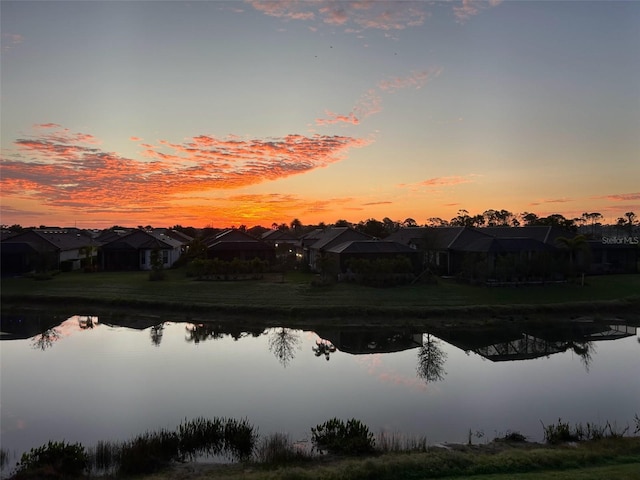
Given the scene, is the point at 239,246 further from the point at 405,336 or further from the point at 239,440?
the point at 239,440

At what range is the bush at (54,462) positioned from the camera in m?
9.34

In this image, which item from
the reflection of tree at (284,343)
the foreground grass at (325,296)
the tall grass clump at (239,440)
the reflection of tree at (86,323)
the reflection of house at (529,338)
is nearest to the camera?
the tall grass clump at (239,440)

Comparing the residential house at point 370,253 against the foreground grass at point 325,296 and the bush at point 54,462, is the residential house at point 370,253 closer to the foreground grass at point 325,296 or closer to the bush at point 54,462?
the foreground grass at point 325,296

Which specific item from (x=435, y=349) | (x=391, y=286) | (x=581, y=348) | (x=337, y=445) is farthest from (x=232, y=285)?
(x=337, y=445)

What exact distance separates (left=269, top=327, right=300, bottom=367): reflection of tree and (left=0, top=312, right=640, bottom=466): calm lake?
79 mm

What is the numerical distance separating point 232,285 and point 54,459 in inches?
962

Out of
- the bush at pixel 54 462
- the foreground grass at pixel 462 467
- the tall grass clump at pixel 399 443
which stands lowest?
the tall grass clump at pixel 399 443

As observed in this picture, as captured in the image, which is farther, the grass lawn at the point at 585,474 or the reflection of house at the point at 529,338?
the reflection of house at the point at 529,338

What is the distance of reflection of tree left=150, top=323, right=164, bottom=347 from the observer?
2185cm

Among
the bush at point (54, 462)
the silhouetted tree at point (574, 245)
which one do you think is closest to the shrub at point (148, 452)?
the bush at point (54, 462)

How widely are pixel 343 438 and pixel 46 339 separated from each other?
17.3 meters

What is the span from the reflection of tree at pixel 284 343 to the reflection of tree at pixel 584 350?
11.1 meters

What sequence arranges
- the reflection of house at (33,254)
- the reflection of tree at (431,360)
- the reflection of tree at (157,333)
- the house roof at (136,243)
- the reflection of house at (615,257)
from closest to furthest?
1. the reflection of tree at (431,360)
2. the reflection of tree at (157,333)
3. the reflection of house at (33,254)
4. the reflection of house at (615,257)
5. the house roof at (136,243)

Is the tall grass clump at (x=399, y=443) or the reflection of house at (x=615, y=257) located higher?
the reflection of house at (x=615, y=257)
